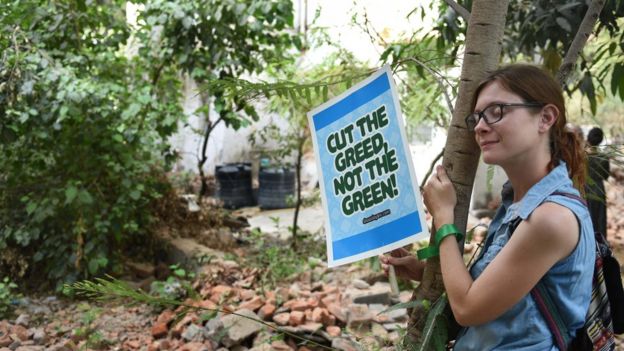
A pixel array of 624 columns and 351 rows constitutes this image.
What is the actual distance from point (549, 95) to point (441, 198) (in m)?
0.31

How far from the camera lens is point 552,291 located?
1.18 m

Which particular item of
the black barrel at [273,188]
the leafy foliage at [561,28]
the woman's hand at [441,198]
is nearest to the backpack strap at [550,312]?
the woman's hand at [441,198]

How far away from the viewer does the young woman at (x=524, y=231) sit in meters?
1.13

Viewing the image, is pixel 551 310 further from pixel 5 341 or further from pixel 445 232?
pixel 5 341

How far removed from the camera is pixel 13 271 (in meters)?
4.60

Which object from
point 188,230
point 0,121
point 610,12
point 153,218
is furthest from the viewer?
point 188,230

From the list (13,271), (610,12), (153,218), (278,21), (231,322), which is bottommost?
(231,322)

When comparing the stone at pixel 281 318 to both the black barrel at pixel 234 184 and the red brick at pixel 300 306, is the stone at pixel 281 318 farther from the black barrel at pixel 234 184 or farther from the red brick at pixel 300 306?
the black barrel at pixel 234 184

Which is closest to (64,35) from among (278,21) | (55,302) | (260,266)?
(278,21)

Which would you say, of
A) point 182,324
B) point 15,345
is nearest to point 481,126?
point 182,324

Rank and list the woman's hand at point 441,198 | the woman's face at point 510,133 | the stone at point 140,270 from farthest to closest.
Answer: the stone at point 140,270 < the woman's hand at point 441,198 < the woman's face at point 510,133

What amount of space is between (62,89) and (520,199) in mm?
3285

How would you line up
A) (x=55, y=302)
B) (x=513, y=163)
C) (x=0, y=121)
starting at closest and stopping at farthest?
1. (x=513, y=163)
2. (x=0, y=121)
3. (x=55, y=302)

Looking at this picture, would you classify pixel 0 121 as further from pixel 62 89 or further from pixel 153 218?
pixel 153 218
